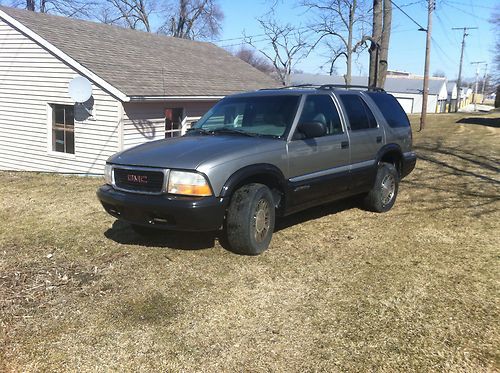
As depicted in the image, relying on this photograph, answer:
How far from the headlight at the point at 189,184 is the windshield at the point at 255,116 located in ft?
3.91

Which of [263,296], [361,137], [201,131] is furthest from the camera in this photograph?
[361,137]

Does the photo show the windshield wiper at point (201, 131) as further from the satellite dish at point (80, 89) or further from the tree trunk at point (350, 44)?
the tree trunk at point (350, 44)

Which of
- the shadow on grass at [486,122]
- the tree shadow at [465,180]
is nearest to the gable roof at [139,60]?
the tree shadow at [465,180]

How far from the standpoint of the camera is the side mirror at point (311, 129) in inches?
211

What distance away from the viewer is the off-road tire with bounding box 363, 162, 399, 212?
22.2 ft

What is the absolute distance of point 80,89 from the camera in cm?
1199

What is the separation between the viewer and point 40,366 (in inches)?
125

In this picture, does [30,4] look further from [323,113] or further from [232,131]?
[323,113]

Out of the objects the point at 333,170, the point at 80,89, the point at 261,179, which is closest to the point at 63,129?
the point at 80,89

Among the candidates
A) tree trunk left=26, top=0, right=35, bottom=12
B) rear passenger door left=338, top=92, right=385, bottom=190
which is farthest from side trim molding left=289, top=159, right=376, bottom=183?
tree trunk left=26, top=0, right=35, bottom=12

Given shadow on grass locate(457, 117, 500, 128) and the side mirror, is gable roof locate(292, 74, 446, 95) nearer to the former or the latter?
shadow on grass locate(457, 117, 500, 128)

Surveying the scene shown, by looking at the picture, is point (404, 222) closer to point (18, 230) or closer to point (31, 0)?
point (18, 230)

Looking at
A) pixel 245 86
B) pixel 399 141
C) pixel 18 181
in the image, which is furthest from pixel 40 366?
pixel 245 86

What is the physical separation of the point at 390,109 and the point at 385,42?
412 inches
